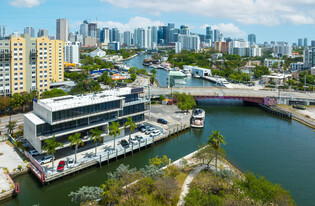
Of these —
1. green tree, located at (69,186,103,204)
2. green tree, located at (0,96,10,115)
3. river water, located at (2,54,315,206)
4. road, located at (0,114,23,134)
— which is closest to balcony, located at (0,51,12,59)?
green tree, located at (0,96,10,115)

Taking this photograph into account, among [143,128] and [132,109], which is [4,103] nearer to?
[132,109]

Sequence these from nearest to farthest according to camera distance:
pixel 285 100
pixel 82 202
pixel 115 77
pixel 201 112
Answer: pixel 82 202 < pixel 201 112 < pixel 285 100 < pixel 115 77

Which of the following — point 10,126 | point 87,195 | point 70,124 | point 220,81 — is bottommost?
point 87,195

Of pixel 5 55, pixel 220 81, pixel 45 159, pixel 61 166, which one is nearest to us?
pixel 61 166

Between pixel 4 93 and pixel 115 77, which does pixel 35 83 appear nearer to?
pixel 4 93

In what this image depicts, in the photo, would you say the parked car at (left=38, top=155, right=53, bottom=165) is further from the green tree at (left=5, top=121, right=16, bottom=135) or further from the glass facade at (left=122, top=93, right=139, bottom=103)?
the glass facade at (left=122, top=93, right=139, bottom=103)

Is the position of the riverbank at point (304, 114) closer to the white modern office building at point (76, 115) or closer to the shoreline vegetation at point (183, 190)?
the shoreline vegetation at point (183, 190)

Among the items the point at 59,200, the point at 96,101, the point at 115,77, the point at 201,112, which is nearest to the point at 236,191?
the point at 59,200

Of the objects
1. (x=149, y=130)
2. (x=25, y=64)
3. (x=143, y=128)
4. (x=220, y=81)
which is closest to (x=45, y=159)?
(x=143, y=128)
